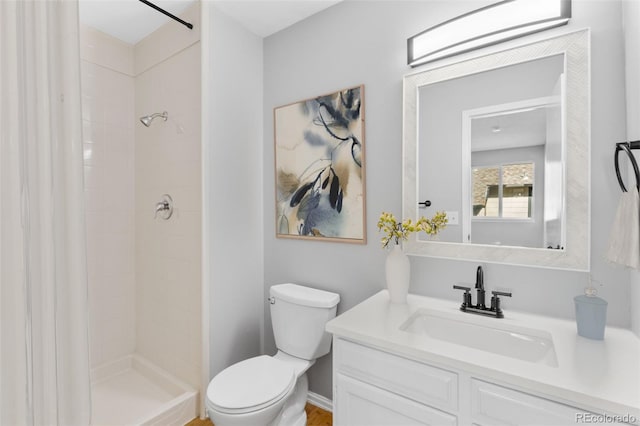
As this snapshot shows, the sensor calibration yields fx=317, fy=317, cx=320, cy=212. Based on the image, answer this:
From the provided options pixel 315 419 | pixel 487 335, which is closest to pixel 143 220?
pixel 315 419

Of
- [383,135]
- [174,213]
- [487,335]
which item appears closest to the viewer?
[487,335]

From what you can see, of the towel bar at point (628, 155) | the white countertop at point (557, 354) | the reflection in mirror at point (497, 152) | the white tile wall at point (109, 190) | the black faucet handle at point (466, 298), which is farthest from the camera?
the white tile wall at point (109, 190)

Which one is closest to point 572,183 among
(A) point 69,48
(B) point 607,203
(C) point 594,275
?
(B) point 607,203

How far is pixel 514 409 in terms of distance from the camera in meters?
0.91

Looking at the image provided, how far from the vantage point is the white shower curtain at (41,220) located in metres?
0.34

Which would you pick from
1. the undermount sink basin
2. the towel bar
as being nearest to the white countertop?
the undermount sink basin

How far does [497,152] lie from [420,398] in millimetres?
1034

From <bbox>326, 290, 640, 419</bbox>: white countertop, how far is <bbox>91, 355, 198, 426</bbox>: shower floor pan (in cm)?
117

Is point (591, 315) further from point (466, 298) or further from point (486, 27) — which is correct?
point (486, 27)

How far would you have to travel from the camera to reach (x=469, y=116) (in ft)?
4.77

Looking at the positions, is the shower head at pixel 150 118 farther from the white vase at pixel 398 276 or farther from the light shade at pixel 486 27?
the white vase at pixel 398 276

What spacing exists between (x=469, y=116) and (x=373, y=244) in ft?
2.56

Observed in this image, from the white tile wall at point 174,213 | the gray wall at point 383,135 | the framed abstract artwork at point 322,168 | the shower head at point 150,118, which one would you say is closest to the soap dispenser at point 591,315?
the gray wall at point 383,135

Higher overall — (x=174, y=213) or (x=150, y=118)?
(x=150, y=118)
